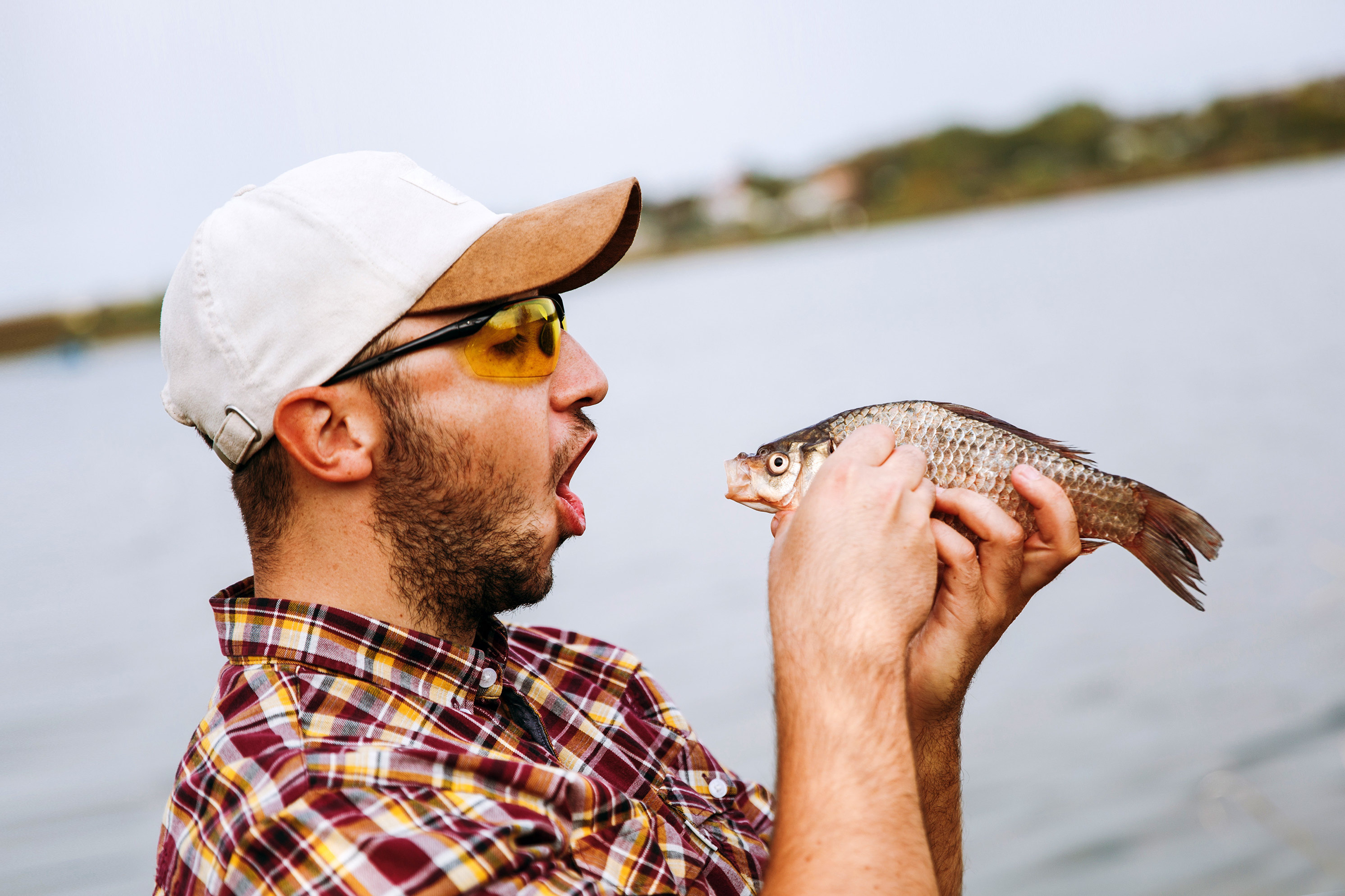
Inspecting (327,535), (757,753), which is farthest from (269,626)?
(757,753)

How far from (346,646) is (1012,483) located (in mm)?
1439

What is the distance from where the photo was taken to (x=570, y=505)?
8.12ft

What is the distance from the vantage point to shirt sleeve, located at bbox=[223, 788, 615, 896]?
1572 mm

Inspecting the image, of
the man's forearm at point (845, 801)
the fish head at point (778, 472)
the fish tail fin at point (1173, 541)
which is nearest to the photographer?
the man's forearm at point (845, 801)

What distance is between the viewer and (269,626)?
2.02 m

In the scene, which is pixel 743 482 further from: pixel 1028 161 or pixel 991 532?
pixel 1028 161

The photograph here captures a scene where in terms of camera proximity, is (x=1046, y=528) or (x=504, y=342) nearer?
(x=504, y=342)

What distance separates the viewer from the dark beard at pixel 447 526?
7.16ft

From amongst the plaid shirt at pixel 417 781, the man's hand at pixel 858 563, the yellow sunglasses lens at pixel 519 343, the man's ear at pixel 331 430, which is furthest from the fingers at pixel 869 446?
the man's ear at pixel 331 430

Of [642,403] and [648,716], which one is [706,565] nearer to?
[648,716]

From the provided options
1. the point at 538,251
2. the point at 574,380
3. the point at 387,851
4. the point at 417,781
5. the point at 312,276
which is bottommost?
the point at 387,851

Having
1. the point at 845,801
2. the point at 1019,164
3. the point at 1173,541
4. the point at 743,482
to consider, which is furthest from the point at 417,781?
the point at 1019,164

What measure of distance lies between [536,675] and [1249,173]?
3507 inches

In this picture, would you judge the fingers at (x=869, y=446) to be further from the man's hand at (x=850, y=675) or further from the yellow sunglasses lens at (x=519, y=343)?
the yellow sunglasses lens at (x=519, y=343)
